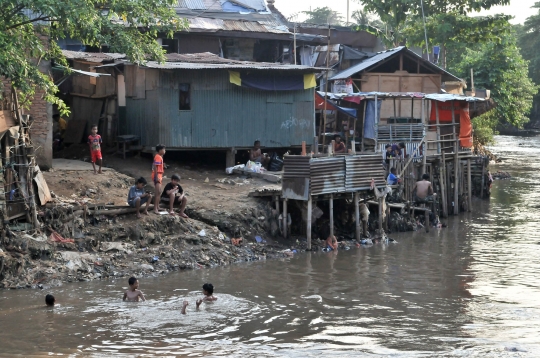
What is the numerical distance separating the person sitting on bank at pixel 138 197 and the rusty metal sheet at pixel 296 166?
10.7 feet

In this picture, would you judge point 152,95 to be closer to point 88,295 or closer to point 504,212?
point 88,295

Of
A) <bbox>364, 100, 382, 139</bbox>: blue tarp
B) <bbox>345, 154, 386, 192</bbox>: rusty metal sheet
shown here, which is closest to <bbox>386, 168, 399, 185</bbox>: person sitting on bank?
<bbox>345, 154, 386, 192</bbox>: rusty metal sheet

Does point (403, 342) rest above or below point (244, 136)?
below

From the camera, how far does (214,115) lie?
854 inches

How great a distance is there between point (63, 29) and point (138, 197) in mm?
3697

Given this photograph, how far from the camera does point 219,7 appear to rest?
97.4ft

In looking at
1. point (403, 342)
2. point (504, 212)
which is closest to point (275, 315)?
point (403, 342)

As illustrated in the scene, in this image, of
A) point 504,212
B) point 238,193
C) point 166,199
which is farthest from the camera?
point 504,212

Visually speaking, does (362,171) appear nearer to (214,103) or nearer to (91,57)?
(214,103)

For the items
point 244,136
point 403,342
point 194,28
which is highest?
point 194,28

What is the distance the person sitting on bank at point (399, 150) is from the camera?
2300 centimetres

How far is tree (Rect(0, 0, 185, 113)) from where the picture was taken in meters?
13.4

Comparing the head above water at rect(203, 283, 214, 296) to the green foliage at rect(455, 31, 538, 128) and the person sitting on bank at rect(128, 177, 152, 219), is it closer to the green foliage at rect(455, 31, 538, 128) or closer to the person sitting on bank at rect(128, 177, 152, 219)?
the person sitting on bank at rect(128, 177, 152, 219)

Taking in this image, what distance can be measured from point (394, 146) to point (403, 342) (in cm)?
1215
